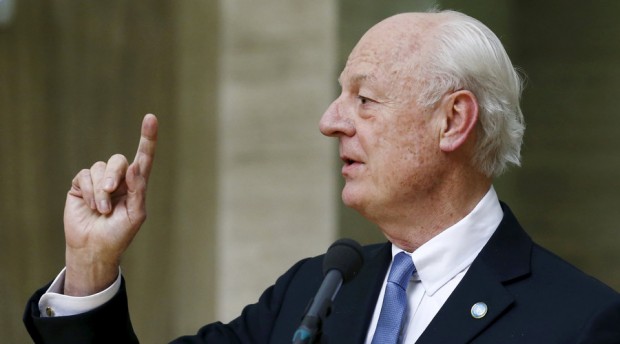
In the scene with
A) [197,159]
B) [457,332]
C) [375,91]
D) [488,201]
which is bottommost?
[197,159]

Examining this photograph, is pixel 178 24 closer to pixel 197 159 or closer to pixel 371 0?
pixel 197 159

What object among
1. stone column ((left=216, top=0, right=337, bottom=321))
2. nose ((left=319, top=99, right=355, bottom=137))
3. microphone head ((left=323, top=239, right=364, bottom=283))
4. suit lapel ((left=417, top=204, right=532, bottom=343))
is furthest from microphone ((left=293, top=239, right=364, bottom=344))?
stone column ((left=216, top=0, right=337, bottom=321))

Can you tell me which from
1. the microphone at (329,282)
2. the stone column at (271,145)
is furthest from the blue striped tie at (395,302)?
the stone column at (271,145)

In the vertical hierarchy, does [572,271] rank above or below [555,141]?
above

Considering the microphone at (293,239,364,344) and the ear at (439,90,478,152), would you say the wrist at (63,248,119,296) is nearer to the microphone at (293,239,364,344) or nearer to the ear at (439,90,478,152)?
the microphone at (293,239,364,344)

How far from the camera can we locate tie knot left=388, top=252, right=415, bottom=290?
361 cm

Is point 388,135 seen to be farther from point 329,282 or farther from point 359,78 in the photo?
point 329,282

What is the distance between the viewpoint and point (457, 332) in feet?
11.2

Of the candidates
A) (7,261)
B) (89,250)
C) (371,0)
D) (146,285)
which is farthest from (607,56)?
(89,250)

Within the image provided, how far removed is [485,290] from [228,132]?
3.31 m

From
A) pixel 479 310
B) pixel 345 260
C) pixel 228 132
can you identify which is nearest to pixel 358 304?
pixel 479 310

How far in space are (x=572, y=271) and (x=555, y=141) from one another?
348 centimetres

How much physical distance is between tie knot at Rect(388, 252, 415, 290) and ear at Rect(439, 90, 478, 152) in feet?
1.04

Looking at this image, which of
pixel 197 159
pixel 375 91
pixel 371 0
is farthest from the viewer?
pixel 197 159
